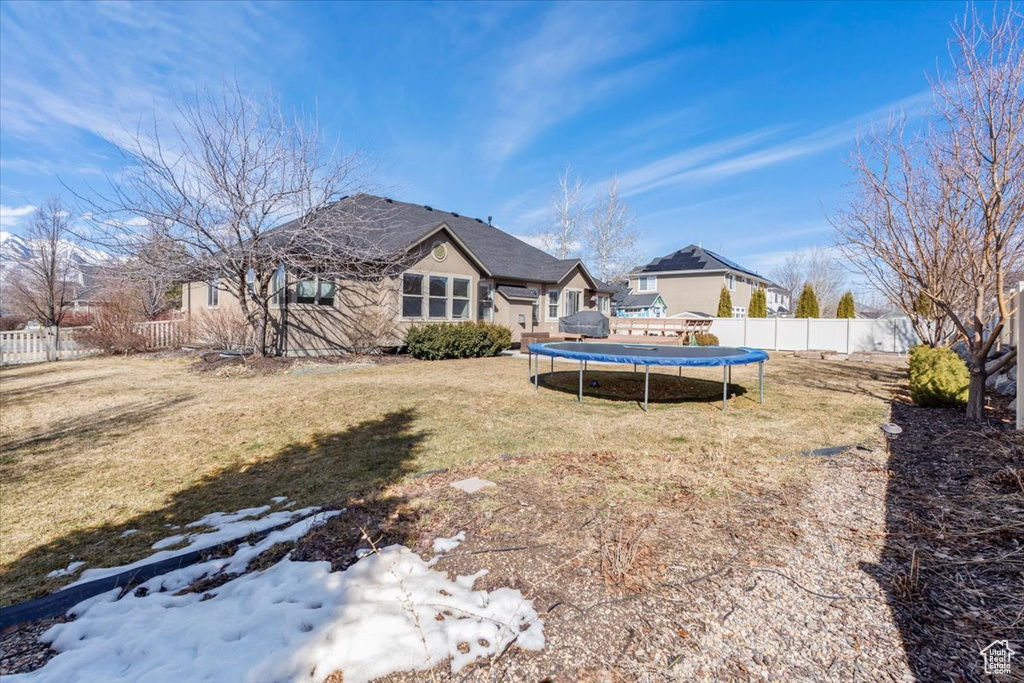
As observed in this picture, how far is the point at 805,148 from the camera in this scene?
14805mm

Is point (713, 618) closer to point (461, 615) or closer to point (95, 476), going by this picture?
point (461, 615)

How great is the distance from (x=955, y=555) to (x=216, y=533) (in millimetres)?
5093

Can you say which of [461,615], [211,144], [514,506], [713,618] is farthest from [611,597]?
[211,144]

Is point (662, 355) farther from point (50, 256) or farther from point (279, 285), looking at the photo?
point (50, 256)

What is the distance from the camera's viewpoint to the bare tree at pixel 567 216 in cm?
3369

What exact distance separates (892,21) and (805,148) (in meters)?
5.59

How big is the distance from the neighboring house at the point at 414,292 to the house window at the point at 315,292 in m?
0.03

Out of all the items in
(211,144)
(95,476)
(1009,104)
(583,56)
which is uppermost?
(583,56)

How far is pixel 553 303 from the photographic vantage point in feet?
71.2

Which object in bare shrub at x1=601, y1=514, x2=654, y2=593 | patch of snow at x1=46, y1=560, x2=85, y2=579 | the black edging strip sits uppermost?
bare shrub at x1=601, y1=514, x2=654, y2=593

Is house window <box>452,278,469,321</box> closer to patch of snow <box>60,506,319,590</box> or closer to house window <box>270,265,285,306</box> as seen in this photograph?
house window <box>270,265,285,306</box>

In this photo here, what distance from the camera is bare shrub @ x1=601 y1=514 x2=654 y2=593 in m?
2.69

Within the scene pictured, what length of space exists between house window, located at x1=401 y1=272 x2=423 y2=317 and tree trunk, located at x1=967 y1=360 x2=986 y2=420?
536 inches

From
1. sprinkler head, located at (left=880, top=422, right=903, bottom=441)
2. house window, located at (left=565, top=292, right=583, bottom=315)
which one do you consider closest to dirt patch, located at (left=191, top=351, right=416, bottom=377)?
house window, located at (left=565, top=292, right=583, bottom=315)
